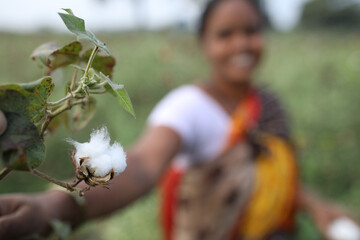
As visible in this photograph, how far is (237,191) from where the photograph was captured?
1135 mm

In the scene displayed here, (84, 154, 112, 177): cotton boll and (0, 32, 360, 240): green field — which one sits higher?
(84, 154, 112, 177): cotton boll

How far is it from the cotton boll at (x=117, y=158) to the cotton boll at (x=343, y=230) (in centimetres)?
114

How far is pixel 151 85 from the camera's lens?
3.86 m

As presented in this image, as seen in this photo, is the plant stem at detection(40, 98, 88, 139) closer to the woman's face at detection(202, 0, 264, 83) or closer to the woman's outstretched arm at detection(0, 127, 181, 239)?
the woman's outstretched arm at detection(0, 127, 181, 239)

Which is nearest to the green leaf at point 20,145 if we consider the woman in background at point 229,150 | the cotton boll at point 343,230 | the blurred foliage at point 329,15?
the woman in background at point 229,150

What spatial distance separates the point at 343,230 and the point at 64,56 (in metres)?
1.15

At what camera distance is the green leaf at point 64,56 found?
0.31m

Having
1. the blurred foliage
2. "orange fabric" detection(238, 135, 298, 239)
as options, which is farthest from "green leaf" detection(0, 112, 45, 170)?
the blurred foliage

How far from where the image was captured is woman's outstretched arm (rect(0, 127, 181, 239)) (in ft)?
1.20

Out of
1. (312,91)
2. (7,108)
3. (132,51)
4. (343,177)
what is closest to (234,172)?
(7,108)

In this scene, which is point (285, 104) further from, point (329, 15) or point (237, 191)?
point (329, 15)

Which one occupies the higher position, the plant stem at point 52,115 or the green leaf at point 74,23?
the green leaf at point 74,23

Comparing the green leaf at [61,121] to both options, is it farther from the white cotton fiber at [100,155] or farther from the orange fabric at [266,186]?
the orange fabric at [266,186]

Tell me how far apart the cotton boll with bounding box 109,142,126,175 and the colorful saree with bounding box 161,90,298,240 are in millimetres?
882
